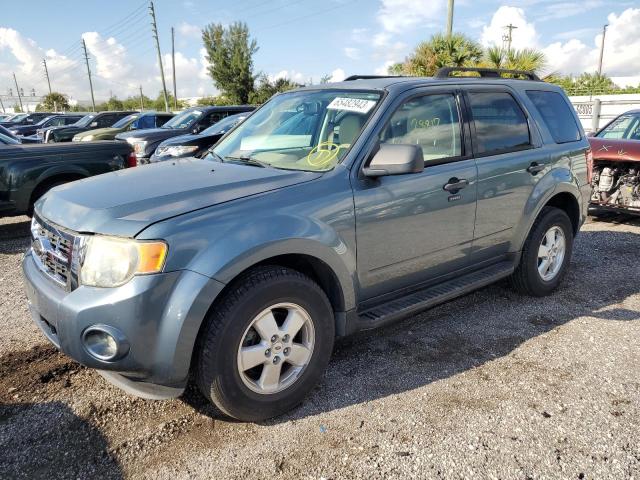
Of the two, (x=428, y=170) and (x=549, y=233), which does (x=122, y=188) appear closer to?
(x=428, y=170)

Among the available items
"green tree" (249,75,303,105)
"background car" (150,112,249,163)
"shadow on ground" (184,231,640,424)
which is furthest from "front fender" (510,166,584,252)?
"green tree" (249,75,303,105)

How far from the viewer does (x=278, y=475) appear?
240 centimetres

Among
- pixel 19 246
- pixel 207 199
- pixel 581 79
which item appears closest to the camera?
pixel 207 199

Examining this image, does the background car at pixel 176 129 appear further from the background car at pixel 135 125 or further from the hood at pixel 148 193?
the hood at pixel 148 193

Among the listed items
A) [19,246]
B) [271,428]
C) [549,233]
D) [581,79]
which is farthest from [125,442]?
[581,79]

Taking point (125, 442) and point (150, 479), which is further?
point (125, 442)

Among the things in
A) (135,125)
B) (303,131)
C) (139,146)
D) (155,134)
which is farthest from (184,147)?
(135,125)

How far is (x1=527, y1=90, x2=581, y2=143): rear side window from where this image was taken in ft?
14.6

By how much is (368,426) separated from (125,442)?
4.17ft

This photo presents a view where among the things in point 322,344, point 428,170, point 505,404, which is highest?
point 428,170

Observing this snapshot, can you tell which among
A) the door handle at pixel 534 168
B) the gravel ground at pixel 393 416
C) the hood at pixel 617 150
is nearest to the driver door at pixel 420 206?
the gravel ground at pixel 393 416

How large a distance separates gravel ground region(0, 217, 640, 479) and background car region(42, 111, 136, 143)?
14.4 metres

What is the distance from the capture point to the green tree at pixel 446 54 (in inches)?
633

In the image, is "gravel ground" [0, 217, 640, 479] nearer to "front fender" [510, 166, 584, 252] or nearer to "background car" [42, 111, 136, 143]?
"front fender" [510, 166, 584, 252]
